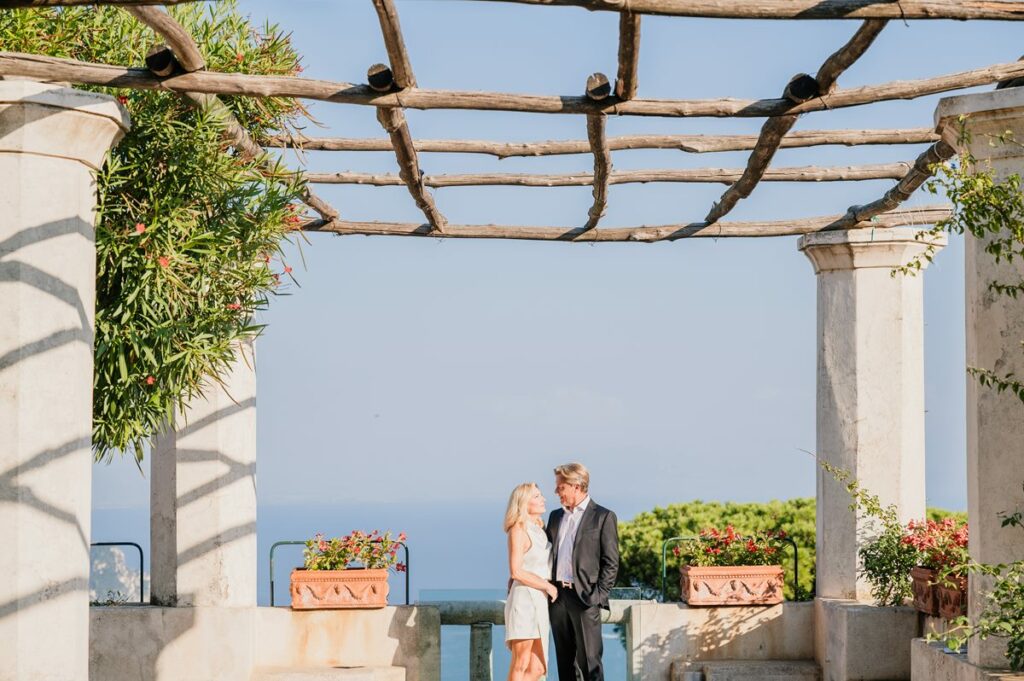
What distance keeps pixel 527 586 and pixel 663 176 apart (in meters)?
2.63

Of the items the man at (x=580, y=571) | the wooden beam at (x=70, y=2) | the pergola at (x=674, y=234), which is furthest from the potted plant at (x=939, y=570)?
the wooden beam at (x=70, y=2)

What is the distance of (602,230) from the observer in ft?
30.3

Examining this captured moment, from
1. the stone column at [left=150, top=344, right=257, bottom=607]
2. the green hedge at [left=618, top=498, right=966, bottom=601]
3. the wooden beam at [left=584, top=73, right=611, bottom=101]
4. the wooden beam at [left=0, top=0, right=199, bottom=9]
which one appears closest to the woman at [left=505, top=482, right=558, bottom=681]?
the stone column at [left=150, top=344, right=257, bottom=607]

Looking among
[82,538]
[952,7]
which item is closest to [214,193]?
[82,538]

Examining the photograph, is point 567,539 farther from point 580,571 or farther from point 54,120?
point 54,120

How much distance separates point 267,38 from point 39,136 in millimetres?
1950

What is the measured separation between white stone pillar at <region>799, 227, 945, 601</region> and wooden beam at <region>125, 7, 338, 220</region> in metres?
3.42

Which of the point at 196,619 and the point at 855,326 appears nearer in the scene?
the point at 196,619

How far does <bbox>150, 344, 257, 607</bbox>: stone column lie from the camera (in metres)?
8.54

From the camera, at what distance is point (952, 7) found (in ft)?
16.5

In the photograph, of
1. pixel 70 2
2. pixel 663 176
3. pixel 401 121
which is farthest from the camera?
pixel 663 176

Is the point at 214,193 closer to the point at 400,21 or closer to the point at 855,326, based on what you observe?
the point at 400,21

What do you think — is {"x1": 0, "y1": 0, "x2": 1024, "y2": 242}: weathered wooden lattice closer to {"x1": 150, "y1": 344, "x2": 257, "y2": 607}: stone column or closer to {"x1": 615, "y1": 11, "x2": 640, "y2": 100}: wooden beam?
{"x1": 615, "y1": 11, "x2": 640, "y2": 100}: wooden beam

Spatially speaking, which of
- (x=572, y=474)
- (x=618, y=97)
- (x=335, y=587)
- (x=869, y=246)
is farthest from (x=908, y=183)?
(x=335, y=587)
